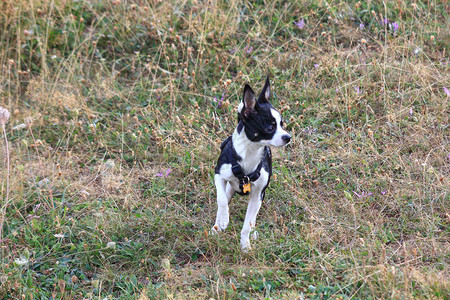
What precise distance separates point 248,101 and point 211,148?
1270 mm

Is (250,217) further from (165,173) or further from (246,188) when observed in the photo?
(165,173)

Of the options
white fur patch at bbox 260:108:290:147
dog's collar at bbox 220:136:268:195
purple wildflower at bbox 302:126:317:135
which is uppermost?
white fur patch at bbox 260:108:290:147

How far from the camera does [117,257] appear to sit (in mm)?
3820

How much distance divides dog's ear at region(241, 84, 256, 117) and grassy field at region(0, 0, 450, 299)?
828mm

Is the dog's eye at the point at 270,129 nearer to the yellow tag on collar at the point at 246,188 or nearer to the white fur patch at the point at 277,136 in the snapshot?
the white fur patch at the point at 277,136

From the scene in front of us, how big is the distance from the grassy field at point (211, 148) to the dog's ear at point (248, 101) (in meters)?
0.83

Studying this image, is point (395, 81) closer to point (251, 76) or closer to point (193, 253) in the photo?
point (251, 76)

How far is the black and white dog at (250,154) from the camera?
11.4 feet

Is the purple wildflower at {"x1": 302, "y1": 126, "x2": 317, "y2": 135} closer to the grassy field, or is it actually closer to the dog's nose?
the grassy field

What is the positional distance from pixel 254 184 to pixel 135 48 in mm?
3029

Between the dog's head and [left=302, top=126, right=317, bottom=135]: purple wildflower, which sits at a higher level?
the dog's head

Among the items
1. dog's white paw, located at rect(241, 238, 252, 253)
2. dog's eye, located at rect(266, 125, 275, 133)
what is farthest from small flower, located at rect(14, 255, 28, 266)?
dog's eye, located at rect(266, 125, 275, 133)

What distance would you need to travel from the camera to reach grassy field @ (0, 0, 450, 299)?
3486 mm

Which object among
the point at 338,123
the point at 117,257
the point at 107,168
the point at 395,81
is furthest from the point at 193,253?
the point at 395,81
